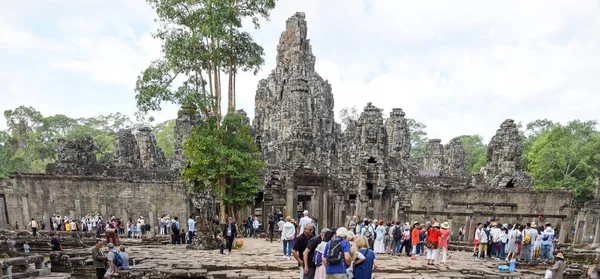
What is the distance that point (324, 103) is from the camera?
4462cm

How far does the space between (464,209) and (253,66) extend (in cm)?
1471

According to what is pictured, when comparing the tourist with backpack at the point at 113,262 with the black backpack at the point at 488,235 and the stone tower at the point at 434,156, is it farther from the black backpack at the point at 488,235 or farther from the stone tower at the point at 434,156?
the stone tower at the point at 434,156

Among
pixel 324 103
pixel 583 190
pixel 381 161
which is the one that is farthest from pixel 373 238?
pixel 324 103

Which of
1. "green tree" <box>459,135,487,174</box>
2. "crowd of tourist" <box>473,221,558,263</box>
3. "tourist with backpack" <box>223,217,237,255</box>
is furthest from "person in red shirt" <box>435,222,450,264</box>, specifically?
"green tree" <box>459,135,487,174</box>

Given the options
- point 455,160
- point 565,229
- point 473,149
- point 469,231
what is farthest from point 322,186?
point 473,149

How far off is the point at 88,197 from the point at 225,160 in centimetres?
1099

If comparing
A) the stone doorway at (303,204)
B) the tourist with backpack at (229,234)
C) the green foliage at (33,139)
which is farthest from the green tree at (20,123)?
the tourist with backpack at (229,234)

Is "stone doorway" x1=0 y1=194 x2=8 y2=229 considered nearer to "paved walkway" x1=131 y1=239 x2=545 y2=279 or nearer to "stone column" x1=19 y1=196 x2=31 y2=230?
"stone column" x1=19 y1=196 x2=31 y2=230

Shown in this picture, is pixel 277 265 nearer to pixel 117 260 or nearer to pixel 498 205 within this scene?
pixel 117 260

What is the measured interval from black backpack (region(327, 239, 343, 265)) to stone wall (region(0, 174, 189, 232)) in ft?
65.7

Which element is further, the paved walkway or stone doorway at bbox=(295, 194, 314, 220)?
stone doorway at bbox=(295, 194, 314, 220)

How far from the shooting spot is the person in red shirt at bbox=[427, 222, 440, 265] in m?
11.8

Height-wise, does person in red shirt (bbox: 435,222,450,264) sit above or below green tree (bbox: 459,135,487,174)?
below

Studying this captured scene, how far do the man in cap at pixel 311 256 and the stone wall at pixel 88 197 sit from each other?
19.2m
